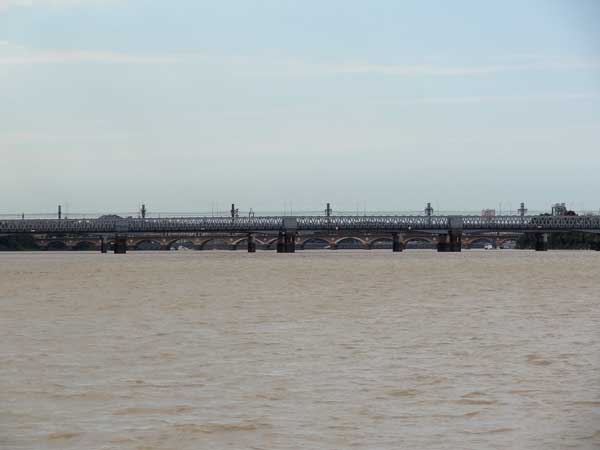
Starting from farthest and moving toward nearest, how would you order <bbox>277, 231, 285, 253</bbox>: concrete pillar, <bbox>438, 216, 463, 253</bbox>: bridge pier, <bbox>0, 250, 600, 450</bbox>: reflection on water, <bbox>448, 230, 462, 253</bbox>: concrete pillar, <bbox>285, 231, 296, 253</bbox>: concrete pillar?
1. <bbox>277, 231, 285, 253</bbox>: concrete pillar
2. <bbox>448, 230, 462, 253</bbox>: concrete pillar
3. <bbox>438, 216, 463, 253</bbox>: bridge pier
4. <bbox>285, 231, 296, 253</bbox>: concrete pillar
5. <bbox>0, 250, 600, 450</bbox>: reflection on water

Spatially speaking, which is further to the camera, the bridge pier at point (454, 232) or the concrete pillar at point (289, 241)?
the bridge pier at point (454, 232)

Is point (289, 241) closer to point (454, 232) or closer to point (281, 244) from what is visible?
point (281, 244)

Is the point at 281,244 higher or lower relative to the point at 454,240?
lower

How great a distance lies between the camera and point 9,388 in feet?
58.8

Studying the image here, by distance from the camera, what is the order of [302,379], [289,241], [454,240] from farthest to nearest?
[454,240] → [289,241] → [302,379]

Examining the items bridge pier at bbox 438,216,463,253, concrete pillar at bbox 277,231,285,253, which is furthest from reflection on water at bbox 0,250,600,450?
concrete pillar at bbox 277,231,285,253

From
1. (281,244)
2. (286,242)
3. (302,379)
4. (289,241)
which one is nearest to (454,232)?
(289,241)

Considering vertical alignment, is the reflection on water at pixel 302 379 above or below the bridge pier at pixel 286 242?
below

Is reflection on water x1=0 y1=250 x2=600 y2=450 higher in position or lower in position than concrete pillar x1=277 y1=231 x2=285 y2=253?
lower

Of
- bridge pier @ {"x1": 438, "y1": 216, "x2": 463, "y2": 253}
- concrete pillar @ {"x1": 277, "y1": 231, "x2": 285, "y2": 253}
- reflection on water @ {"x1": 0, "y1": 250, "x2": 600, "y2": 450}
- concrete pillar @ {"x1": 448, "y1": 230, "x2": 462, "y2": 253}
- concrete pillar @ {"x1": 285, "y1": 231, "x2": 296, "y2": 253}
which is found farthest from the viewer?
concrete pillar @ {"x1": 277, "y1": 231, "x2": 285, "y2": 253}

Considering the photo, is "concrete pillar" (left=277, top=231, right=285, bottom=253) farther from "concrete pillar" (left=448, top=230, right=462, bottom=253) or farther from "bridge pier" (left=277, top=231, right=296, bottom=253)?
"concrete pillar" (left=448, top=230, right=462, bottom=253)

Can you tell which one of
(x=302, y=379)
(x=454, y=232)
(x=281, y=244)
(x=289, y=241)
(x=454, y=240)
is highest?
(x=454, y=232)

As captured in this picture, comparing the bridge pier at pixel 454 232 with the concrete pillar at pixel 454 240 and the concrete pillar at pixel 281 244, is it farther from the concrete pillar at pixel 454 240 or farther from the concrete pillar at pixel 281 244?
the concrete pillar at pixel 281 244

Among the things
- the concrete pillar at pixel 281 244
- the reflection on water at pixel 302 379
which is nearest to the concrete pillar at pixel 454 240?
the concrete pillar at pixel 281 244
